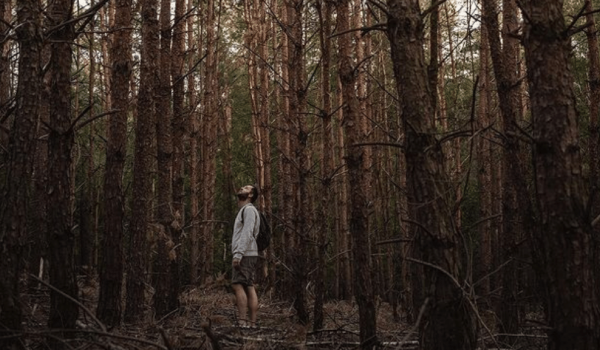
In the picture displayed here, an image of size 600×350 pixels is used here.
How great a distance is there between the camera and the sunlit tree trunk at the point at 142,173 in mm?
5723

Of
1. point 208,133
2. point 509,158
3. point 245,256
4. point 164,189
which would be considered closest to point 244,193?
point 245,256

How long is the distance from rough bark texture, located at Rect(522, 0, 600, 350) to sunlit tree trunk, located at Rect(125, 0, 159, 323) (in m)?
4.08

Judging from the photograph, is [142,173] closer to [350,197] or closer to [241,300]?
[241,300]

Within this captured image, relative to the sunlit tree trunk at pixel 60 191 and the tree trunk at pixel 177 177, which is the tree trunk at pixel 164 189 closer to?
the tree trunk at pixel 177 177

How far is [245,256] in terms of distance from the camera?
20.4 feet

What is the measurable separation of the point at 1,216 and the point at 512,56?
15.7 ft

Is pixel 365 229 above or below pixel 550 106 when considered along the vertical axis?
below

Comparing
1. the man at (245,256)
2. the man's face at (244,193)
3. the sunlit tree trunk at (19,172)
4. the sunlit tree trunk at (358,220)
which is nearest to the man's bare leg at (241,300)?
the man at (245,256)

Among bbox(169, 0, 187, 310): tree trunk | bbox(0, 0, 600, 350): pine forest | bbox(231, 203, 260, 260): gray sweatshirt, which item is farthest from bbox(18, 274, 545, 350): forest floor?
bbox(231, 203, 260, 260): gray sweatshirt

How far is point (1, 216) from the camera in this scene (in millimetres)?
2891

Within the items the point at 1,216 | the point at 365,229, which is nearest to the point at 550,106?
the point at 365,229

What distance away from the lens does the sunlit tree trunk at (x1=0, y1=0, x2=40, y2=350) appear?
2.90 meters

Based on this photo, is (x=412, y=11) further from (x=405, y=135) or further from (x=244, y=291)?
(x=244, y=291)

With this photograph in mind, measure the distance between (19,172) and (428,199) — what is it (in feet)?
6.92
